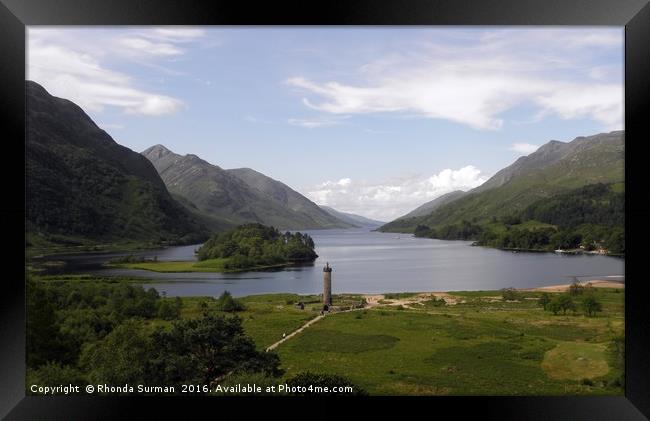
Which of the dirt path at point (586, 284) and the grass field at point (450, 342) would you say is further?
the dirt path at point (586, 284)

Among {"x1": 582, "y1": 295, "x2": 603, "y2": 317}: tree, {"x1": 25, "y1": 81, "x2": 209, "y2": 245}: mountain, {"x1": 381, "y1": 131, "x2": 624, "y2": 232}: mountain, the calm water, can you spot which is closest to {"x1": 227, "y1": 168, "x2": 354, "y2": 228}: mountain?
the calm water

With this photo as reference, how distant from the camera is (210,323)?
788cm

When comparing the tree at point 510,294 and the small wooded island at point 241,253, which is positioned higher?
the small wooded island at point 241,253

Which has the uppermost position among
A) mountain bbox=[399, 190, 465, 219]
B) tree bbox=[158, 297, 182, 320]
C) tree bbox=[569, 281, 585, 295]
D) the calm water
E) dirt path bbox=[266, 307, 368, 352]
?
mountain bbox=[399, 190, 465, 219]

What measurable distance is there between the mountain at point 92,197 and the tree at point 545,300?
761cm

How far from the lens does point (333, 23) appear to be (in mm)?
4367

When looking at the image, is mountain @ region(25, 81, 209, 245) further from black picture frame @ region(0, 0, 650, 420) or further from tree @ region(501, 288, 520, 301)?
tree @ region(501, 288, 520, 301)

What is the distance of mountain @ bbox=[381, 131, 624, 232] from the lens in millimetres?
9016

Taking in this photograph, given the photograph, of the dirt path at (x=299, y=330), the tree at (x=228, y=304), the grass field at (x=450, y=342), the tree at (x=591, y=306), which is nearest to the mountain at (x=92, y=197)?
the tree at (x=228, y=304)

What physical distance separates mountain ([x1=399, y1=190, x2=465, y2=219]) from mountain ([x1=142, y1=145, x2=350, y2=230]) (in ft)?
6.69

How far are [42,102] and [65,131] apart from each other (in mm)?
833

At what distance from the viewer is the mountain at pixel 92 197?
31.8ft

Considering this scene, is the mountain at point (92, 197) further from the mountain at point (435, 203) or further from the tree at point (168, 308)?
the mountain at point (435, 203)

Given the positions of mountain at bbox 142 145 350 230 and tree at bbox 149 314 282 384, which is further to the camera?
mountain at bbox 142 145 350 230
